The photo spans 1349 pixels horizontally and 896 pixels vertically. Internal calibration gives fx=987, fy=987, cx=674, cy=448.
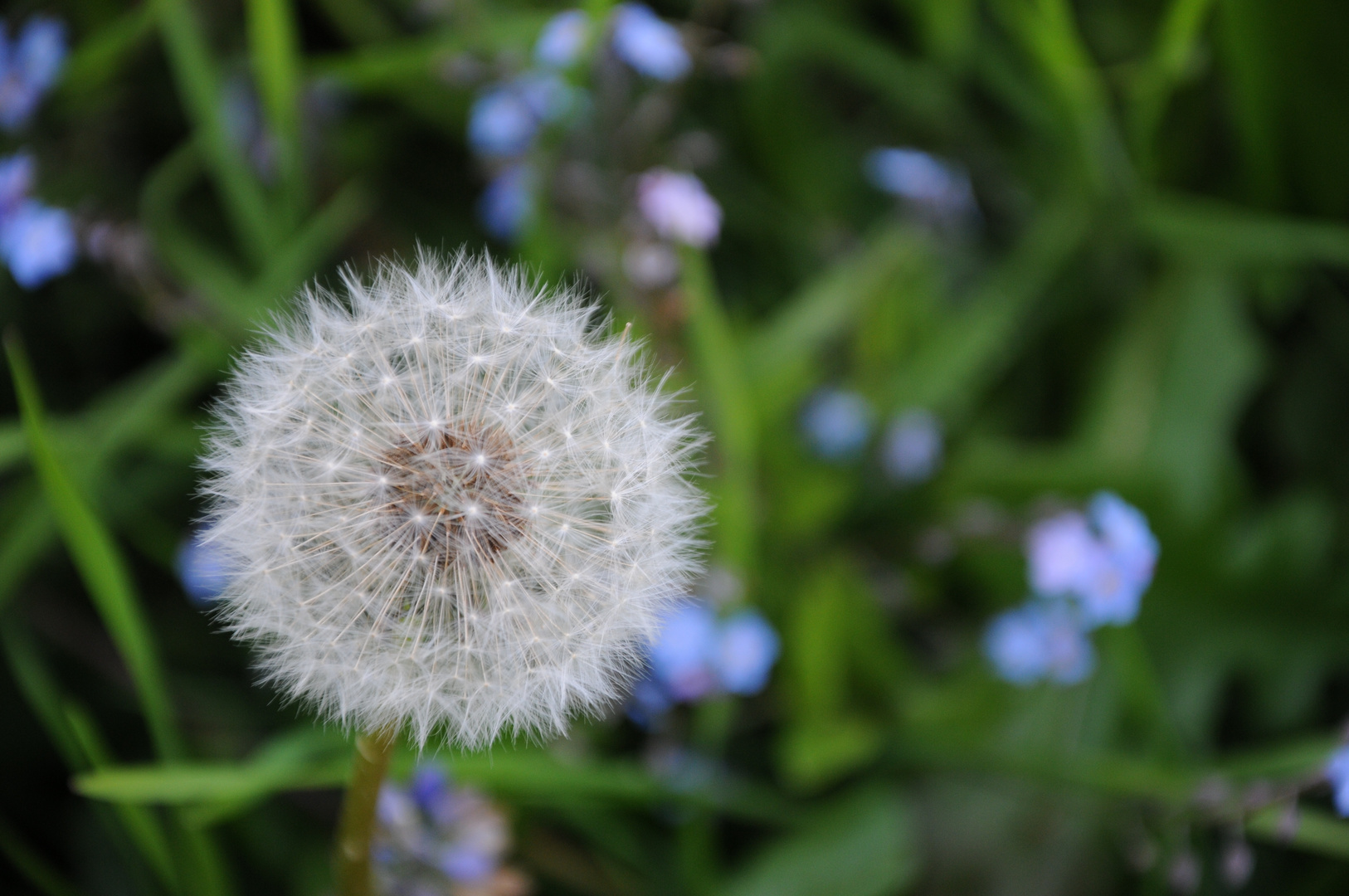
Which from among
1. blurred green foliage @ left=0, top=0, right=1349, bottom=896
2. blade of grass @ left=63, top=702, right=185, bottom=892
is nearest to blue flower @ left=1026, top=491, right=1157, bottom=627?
blurred green foliage @ left=0, top=0, right=1349, bottom=896

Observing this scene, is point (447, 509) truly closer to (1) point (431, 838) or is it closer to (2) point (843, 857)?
(1) point (431, 838)

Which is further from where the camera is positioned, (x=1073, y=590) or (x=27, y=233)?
(x=1073, y=590)

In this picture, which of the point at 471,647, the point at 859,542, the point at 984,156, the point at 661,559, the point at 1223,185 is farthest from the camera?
the point at 984,156

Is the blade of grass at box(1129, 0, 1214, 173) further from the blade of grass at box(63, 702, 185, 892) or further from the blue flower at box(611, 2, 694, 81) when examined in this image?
the blade of grass at box(63, 702, 185, 892)

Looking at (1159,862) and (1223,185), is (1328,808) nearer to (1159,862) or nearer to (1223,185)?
(1159,862)

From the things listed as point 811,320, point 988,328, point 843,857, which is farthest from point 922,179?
point 843,857

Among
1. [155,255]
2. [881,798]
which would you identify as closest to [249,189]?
[155,255]

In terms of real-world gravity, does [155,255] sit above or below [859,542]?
above
